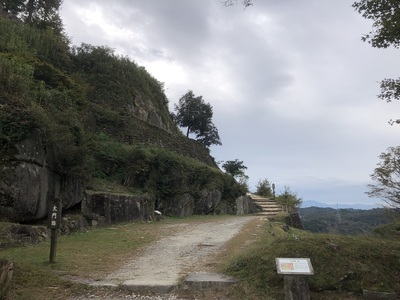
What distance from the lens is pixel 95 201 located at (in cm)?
1388

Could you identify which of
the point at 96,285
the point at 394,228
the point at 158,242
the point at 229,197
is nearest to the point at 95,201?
the point at 158,242

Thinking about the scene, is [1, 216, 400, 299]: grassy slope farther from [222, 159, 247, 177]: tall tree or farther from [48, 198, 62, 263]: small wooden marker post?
[222, 159, 247, 177]: tall tree

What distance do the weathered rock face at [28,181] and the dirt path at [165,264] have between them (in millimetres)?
3565

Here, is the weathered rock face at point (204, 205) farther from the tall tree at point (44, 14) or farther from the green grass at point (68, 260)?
the tall tree at point (44, 14)

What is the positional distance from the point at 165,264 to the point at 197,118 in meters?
31.2

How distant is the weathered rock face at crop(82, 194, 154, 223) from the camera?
13.7 meters

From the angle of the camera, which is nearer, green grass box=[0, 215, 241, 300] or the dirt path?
green grass box=[0, 215, 241, 300]

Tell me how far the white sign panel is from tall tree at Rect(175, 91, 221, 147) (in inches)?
1328

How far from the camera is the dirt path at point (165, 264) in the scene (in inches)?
216

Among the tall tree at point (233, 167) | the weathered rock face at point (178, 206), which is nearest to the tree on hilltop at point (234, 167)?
the tall tree at point (233, 167)

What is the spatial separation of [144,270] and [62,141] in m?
6.10

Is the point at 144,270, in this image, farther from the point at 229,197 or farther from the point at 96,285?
the point at 229,197

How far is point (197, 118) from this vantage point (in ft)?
124

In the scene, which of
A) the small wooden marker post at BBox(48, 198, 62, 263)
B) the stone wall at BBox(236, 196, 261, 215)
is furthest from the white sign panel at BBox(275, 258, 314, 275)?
the stone wall at BBox(236, 196, 261, 215)
